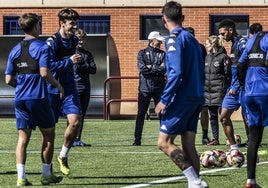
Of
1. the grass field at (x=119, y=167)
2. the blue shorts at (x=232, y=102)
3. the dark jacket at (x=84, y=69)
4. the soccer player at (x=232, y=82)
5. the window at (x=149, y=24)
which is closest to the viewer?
the grass field at (x=119, y=167)

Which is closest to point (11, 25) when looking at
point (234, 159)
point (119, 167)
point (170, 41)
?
point (119, 167)

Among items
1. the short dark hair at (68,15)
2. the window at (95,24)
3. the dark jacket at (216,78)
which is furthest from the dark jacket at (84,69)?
the window at (95,24)

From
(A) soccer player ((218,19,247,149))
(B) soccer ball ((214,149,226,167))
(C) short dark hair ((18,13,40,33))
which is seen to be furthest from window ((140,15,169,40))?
(C) short dark hair ((18,13,40,33))

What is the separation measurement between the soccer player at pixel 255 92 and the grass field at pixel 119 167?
636mm

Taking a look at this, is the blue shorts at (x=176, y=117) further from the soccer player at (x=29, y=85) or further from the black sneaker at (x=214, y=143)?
the black sneaker at (x=214, y=143)

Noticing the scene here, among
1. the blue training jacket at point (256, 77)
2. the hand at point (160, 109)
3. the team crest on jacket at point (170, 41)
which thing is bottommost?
the hand at point (160, 109)

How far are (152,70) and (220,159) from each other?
15.0 feet

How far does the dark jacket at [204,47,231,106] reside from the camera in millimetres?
17281

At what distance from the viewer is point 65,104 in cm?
1195

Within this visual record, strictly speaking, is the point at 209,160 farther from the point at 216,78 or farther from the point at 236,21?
the point at 236,21

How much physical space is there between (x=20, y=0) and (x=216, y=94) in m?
16.1

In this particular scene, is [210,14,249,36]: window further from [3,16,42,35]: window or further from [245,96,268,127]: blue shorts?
[245,96,268,127]: blue shorts

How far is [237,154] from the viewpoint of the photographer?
1288 cm

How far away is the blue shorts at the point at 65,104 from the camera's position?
11906 mm
